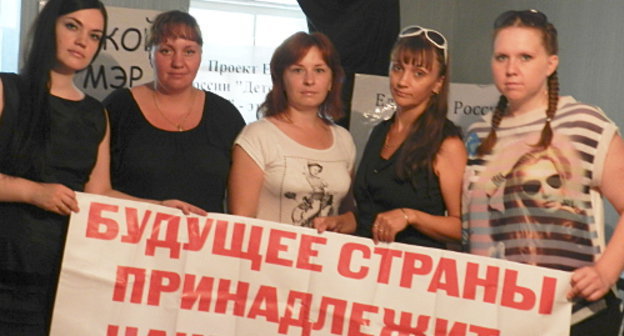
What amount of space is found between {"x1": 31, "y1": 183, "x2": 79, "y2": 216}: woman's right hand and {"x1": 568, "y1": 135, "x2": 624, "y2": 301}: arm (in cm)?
136

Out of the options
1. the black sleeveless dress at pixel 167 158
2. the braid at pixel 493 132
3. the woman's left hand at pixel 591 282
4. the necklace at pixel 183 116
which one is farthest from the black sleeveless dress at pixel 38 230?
the woman's left hand at pixel 591 282

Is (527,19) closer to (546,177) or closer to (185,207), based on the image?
(546,177)

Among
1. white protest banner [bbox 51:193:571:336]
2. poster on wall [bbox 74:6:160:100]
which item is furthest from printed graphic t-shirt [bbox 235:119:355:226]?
poster on wall [bbox 74:6:160:100]

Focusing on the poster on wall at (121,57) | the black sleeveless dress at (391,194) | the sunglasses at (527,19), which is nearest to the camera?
the sunglasses at (527,19)

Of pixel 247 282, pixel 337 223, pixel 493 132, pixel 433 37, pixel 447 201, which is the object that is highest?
pixel 433 37

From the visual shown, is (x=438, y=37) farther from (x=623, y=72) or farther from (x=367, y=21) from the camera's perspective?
(x=367, y=21)

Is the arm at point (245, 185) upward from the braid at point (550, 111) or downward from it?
downward

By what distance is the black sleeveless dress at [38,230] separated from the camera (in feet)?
7.95

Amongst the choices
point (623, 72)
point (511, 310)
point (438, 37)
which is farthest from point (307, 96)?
point (623, 72)

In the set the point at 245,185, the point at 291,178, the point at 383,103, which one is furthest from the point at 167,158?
the point at 383,103

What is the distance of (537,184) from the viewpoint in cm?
228

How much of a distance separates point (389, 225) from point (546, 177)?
0.45m

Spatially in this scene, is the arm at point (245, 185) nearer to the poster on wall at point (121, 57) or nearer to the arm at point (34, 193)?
the arm at point (34, 193)

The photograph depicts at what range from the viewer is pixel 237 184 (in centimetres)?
271
